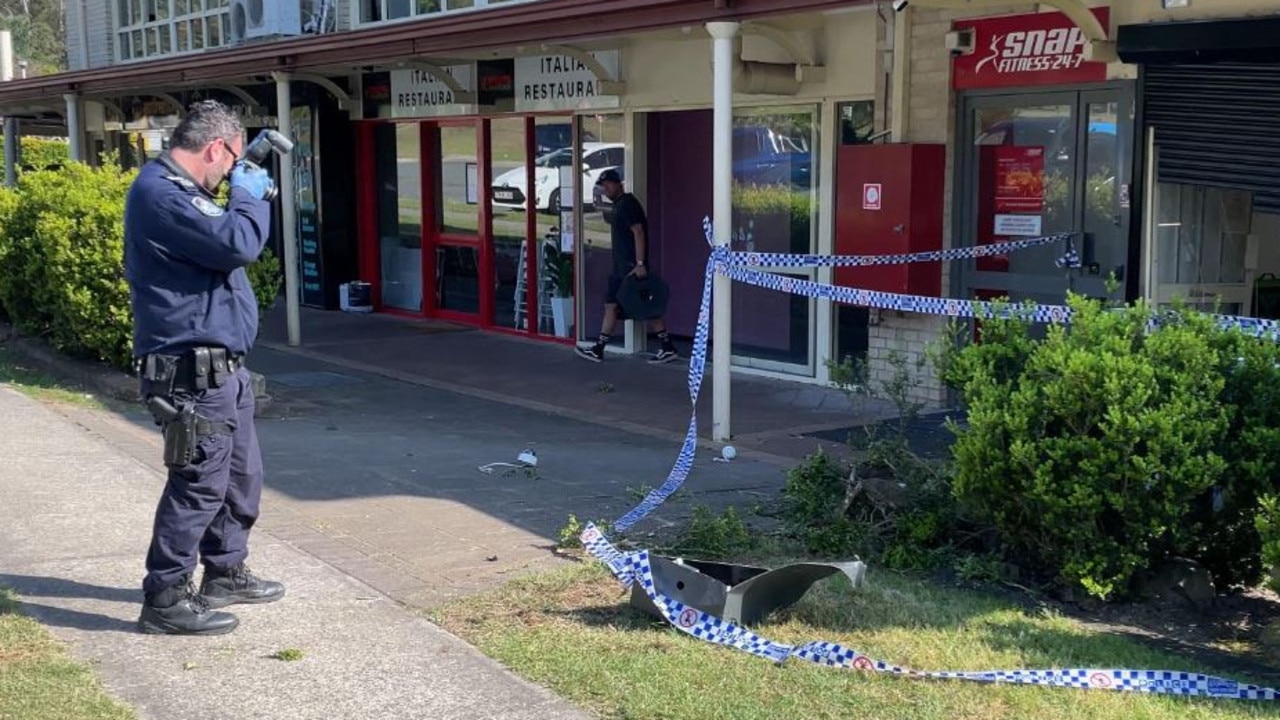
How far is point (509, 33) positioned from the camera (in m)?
10.3

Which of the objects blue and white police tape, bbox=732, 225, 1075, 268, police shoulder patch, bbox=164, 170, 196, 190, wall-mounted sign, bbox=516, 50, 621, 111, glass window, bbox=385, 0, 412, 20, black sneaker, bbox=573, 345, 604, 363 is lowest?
black sneaker, bbox=573, 345, 604, 363

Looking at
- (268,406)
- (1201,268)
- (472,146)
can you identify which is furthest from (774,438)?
(472,146)

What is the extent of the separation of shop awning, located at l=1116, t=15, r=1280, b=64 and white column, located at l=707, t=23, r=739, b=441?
95.1 inches

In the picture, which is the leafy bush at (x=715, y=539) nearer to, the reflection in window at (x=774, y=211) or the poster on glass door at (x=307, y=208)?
the reflection in window at (x=774, y=211)

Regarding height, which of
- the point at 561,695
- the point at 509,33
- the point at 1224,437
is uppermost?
the point at 509,33

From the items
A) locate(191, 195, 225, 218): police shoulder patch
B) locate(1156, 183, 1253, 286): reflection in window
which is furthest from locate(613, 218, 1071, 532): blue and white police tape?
locate(191, 195, 225, 218): police shoulder patch

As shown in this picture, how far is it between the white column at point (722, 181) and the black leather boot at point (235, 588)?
385 cm

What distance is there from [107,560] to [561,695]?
261 centimetres

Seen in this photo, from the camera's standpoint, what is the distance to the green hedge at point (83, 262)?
1066 centimetres

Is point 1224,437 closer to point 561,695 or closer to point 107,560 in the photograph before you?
point 561,695

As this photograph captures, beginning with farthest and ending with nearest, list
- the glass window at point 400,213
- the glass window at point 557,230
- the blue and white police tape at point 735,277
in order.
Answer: the glass window at point 400,213
the glass window at point 557,230
the blue and white police tape at point 735,277

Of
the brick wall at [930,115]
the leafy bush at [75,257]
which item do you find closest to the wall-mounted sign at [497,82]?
the leafy bush at [75,257]

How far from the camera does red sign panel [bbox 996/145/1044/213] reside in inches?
368

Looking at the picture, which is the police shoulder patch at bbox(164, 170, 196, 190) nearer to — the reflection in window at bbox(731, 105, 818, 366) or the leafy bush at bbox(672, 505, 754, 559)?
the leafy bush at bbox(672, 505, 754, 559)
